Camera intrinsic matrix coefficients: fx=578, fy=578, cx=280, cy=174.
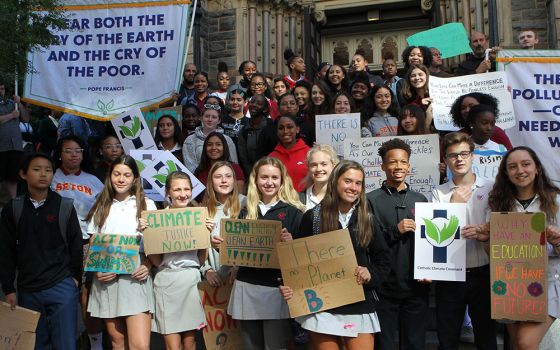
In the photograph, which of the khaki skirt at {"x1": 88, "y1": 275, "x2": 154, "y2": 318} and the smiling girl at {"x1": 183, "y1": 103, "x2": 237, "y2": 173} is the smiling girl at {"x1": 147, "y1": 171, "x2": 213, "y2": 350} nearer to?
the khaki skirt at {"x1": 88, "y1": 275, "x2": 154, "y2": 318}

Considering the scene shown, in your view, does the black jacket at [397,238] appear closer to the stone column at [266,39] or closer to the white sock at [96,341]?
the white sock at [96,341]

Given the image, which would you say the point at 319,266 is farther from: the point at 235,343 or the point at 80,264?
the point at 80,264

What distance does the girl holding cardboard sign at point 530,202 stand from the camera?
11.5 feet

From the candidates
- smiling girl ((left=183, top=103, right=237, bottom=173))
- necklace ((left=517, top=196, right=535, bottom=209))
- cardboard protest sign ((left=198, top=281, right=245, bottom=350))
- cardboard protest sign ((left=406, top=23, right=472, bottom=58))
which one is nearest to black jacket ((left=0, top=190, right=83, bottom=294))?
cardboard protest sign ((left=198, top=281, right=245, bottom=350))

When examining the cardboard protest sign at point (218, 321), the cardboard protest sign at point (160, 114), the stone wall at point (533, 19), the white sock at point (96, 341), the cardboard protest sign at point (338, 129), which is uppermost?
the stone wall at point (533, 19)

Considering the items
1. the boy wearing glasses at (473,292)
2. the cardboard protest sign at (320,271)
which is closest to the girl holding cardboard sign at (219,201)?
the cardboard protest sign at (320,271)

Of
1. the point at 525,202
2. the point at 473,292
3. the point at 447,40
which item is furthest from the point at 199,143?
the point at 447,40

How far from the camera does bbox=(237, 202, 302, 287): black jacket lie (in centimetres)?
398

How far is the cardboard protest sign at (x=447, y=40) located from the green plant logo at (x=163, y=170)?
4.36m

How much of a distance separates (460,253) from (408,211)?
44 cm

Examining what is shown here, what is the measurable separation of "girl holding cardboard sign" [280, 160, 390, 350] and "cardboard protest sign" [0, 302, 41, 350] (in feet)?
5.36

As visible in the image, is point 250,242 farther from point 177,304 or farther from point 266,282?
point 177,304

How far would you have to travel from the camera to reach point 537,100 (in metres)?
6.16

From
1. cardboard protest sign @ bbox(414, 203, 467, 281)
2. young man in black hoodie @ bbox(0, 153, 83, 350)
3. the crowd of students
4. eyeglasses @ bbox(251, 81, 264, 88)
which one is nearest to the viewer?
the crowd of students
